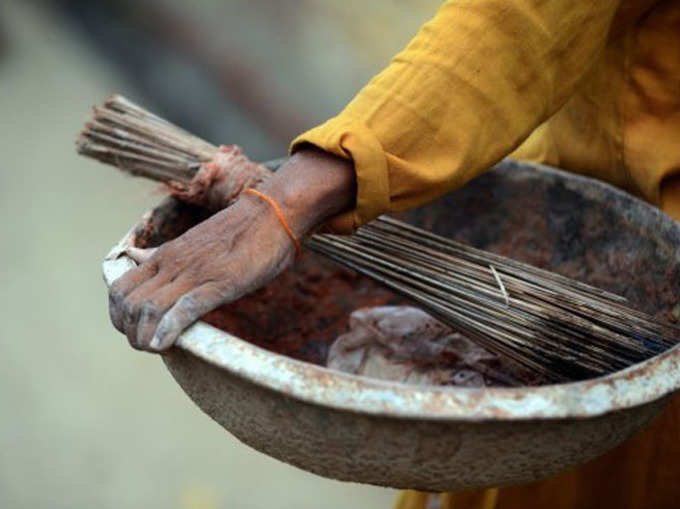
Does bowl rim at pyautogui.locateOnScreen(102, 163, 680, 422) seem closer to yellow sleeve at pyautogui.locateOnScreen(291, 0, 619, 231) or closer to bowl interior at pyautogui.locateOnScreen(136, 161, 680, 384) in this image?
yellow sleeve at pyautogui.locateOnScreen(291, 0, 619, 231)

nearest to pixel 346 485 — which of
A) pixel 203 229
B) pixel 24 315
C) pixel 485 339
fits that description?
pixel 24 315

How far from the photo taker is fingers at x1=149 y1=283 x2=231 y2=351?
87 cm

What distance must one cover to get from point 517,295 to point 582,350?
0.12 metres

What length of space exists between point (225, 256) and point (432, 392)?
11.6 inches

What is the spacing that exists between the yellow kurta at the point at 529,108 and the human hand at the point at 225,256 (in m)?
0.03

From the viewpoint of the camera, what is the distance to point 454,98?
1044 millimetres

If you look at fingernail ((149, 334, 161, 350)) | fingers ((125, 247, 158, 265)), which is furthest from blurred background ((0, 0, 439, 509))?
fingernail ((149, 334, 161, 350))

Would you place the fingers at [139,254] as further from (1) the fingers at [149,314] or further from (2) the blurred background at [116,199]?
(2) the blurred background at [116,199]

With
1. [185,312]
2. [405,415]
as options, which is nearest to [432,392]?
[405,415]

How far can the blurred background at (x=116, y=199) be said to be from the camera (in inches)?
89.3

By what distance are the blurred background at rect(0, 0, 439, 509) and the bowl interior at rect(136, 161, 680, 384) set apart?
914mm

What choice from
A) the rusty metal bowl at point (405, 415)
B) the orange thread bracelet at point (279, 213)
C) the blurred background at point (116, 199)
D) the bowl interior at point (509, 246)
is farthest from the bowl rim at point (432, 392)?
the blurred background at point (116, 199)

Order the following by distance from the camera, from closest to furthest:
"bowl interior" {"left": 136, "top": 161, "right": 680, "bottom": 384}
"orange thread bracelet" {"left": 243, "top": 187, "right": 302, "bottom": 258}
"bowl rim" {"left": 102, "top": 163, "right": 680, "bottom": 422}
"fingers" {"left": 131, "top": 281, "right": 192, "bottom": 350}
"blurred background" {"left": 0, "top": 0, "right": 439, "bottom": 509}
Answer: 1. "bowl rim" {"left": 102, "top": 163, "right": 680, "bottom": 422}
2. "fingers" {"left": 131, "top": 281, "right": 192, "bottom": 350}
3. "orange thread bracelet" {"left": 243, "top": 187, "right": 302, "bottom": 258}
4. "bowl interior" {"left": 136, "top": 161, "right": 680, "bottom": 384}
5. "blurred background" {"left": 0, "top": 0, "right": 439, "bottom": 509}

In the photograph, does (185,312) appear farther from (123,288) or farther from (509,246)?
(509,246)
